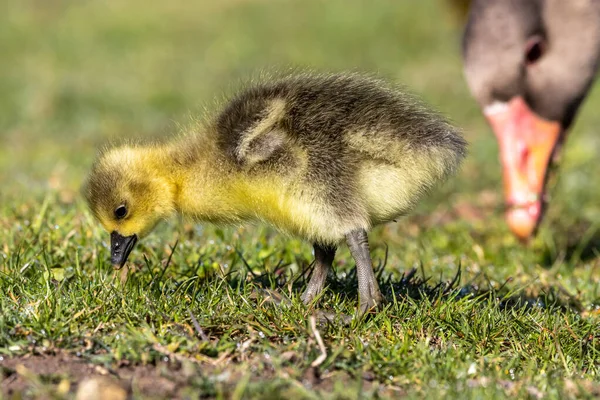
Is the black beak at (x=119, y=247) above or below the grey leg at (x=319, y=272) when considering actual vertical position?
above

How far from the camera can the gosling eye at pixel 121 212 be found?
3.69 metres

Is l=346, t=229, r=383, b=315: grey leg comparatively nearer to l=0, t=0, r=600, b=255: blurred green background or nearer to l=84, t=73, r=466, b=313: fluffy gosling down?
l=84, t=73, r=466, b=313: fluffy gosling down

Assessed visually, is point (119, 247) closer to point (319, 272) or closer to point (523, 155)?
point (319, 272)

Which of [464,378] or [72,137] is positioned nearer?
[464,378]

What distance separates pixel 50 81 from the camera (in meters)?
13.9

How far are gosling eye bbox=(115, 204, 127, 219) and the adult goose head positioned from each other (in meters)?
3.15

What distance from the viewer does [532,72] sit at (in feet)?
20.1

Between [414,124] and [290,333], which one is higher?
[414,124]

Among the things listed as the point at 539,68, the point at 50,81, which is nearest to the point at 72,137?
the point at 50,81

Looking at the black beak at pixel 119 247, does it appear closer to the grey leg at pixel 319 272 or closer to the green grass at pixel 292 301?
the green grass at pixel 292 301

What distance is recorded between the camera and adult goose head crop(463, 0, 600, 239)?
5.99 m

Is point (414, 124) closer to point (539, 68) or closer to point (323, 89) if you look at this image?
point (323, 89)

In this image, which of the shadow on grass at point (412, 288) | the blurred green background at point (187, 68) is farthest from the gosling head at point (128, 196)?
the shadow on grass at point (412, 288)

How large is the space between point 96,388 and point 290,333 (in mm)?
912
